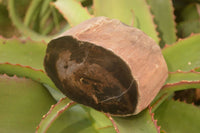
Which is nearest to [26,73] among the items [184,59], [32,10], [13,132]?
[13,132]

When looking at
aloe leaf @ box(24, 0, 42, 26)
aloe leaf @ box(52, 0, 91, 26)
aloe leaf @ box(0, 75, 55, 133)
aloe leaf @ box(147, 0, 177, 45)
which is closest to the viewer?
aloe leaf @ box(0, 75, 55, 133)

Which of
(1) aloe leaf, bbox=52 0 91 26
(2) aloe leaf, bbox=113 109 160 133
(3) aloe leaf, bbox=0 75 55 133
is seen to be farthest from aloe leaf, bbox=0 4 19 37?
(2) aloe leaf, bbox=113 109 160 133

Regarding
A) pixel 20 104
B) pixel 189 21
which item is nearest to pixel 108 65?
pixel 20 104

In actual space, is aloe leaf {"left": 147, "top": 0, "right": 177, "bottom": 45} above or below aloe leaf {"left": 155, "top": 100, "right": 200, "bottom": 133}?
above

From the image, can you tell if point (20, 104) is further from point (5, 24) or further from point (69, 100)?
point (5, 24)

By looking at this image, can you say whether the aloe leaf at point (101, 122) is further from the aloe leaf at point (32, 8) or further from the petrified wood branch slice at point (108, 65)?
the aloe leaf at point (32, 8)

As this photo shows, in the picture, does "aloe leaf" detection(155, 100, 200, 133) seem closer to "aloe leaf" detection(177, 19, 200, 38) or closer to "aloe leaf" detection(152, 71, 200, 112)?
"aloe leaf" detection(152, 71, 200, 112)
